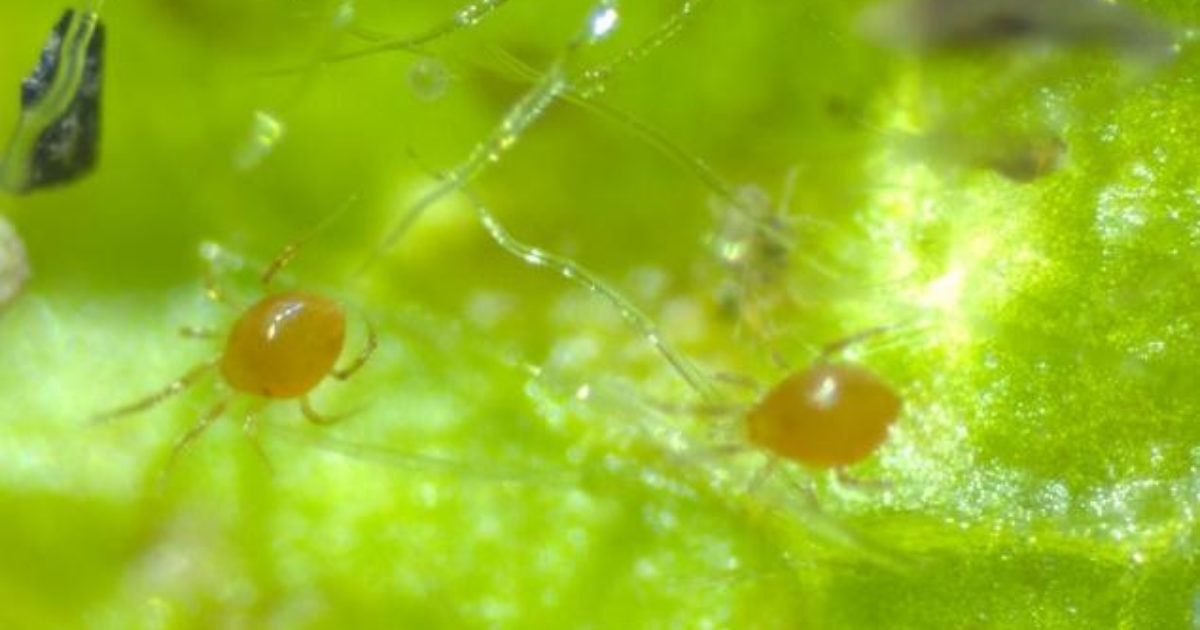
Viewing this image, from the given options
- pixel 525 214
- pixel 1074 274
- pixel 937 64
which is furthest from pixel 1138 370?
pixel 525 214

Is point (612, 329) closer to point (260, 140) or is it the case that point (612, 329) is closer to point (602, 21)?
point (602, 21)

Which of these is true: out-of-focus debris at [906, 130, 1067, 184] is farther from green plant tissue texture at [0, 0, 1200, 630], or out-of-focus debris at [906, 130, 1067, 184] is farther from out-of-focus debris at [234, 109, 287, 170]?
out-of-focus debris at [234, 109, 287, 170]

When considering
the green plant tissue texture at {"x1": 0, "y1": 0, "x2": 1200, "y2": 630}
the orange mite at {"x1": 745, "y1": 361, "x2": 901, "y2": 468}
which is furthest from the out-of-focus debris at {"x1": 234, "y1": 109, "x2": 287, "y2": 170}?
the orange mite at {"x1": 745, "y1": 361, "x2": 901, "y2": 468}

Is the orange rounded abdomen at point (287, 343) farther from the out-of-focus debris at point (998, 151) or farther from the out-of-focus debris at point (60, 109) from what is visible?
the out-of-focus debris at point (998, 151)

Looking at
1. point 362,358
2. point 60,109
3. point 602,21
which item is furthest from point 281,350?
point 602,21

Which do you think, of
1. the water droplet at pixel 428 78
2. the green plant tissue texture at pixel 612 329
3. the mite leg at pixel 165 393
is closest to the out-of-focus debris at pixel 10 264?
the green plant tissue texture at pixel 612 329
